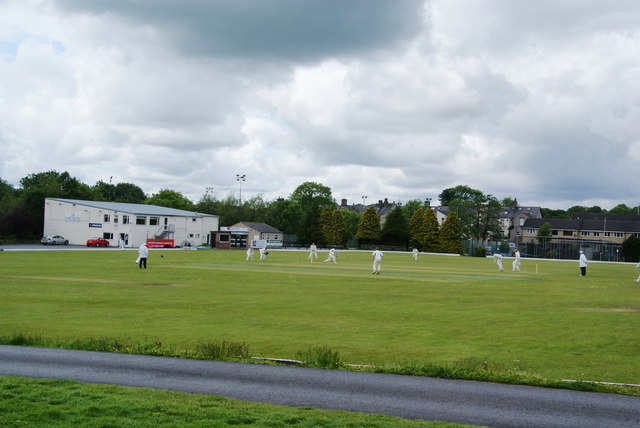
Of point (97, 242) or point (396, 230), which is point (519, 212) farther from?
point (97, 242)

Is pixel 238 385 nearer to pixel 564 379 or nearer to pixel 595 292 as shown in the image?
pixel 564 379

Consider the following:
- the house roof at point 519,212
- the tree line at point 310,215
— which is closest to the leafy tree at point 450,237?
the tree line at point 310,215

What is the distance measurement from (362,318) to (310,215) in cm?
9760

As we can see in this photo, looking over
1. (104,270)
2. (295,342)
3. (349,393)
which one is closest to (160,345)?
(295,342)

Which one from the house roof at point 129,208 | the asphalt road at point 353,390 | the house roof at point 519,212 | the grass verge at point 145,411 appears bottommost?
the asphalt road at point 353,390

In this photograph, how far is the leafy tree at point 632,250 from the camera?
85.7 meters

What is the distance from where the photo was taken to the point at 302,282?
3472cm

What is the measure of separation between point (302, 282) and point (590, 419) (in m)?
26.0

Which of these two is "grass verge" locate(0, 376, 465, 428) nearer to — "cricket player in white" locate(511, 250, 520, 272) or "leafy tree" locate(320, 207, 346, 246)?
"cricket player in white" locate(511, 250, 520, 272)

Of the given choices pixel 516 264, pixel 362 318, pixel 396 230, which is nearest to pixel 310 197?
pixel 396 230

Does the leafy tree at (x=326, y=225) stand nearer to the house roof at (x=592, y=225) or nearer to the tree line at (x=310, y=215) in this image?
the tree line at (x=310, y=215)

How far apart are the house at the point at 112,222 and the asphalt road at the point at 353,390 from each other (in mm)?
81542

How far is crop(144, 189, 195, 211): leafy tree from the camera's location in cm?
14150

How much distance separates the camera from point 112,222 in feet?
301
